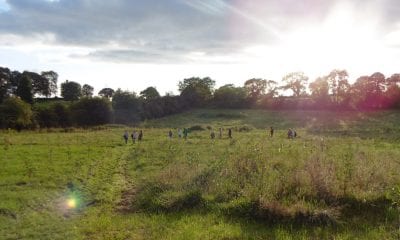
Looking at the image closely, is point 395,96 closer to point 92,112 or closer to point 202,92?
point 202,92

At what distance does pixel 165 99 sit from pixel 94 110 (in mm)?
22132

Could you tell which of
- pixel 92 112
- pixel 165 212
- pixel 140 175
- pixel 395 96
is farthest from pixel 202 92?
pixel 165 212

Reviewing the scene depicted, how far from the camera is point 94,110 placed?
89.2 metres

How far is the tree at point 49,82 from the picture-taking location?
123 m

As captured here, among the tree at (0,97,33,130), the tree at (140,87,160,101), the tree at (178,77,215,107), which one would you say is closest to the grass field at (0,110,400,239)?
the tree at (0,97,33,130)

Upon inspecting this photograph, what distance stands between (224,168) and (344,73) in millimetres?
88854

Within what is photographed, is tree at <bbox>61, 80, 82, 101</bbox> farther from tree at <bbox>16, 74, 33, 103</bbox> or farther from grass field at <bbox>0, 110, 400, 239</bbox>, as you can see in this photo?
grass field at <bbox>0, 110, 400, 239</bbox>

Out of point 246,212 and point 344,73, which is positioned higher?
point 344,73

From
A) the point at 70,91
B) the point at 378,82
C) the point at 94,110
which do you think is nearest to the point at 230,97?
the point at 378,82

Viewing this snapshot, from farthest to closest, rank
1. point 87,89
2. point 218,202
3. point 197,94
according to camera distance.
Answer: point 87,89 → point 197,94 → point 218,202

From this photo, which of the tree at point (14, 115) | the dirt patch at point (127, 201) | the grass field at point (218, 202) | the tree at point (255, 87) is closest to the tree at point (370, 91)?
the tree at point (255, 87)

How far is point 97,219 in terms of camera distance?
1371 centimetres

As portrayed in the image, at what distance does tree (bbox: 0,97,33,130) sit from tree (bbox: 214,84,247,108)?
52.0 m

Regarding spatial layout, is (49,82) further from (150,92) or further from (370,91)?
(370,91)
